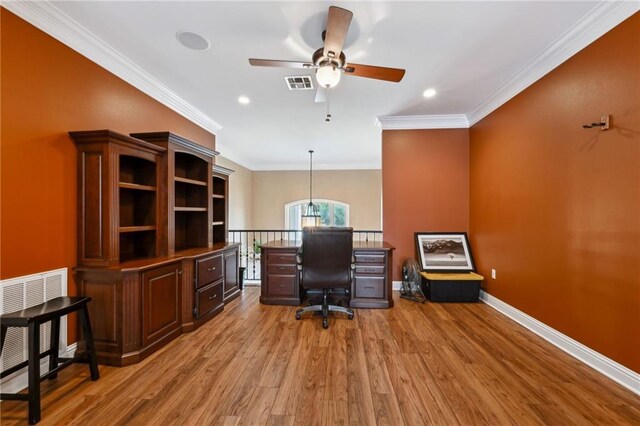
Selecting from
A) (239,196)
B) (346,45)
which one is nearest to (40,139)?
(346,45)

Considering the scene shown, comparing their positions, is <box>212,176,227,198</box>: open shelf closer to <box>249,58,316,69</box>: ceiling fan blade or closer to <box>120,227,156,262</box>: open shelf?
<box>120,227,156,262</box>: open shelf

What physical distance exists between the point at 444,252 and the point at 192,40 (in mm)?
4094

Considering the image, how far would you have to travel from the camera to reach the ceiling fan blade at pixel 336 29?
A: 161 cm

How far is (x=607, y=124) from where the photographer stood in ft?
6.36

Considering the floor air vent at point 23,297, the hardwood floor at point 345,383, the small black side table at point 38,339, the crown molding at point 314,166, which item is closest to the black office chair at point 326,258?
the hardwood floor at point 345,383

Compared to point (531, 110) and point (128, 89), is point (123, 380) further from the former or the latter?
point (531, 110)

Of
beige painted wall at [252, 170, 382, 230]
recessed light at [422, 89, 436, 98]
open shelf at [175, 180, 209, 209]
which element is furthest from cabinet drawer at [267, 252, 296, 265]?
beige painted wall at [252, 170, 382, 230]

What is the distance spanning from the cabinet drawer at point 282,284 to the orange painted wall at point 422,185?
1679 millimetres

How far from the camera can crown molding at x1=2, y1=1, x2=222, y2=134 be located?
73.0 inches

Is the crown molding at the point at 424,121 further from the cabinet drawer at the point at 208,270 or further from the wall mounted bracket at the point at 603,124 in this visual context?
the cabinet drawer at the point at 208,270

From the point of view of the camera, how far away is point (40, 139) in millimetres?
1942

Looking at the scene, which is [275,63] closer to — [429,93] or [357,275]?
[429,93]

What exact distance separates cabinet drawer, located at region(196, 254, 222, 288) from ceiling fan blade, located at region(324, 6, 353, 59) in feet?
8.12

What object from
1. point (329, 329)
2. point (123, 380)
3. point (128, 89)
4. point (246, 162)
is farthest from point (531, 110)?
point (246, 162)
